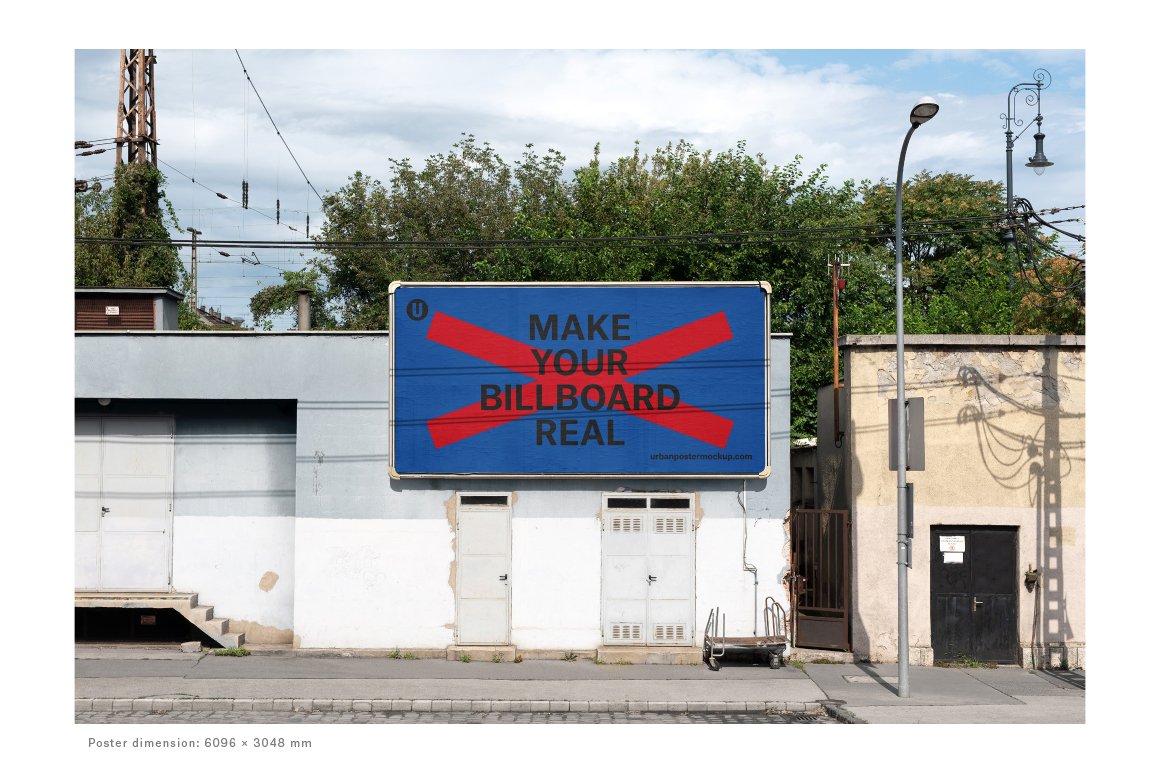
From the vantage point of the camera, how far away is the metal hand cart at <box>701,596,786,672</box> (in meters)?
16.8

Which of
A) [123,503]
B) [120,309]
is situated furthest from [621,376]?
[120,309]

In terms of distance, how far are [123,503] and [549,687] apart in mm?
8214

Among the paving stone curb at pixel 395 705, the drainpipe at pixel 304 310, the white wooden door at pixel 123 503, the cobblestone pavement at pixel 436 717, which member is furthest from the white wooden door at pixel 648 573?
the white wooden door at pixel 123 503

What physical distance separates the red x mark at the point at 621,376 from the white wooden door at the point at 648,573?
129cm

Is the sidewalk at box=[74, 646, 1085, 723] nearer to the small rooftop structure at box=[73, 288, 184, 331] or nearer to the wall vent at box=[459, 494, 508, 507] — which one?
the wall vent at box=[459, 494, 508, 507]

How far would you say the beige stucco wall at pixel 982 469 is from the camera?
17.3 meters

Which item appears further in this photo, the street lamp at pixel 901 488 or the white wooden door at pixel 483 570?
the white wooden door at pixel 483 570

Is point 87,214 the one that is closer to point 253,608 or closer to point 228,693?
point 253,608

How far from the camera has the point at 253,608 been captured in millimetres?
18125

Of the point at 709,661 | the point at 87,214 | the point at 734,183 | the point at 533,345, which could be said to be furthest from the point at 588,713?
the point at 87,214

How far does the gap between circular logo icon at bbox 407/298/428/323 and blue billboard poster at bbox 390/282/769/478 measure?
7 cm

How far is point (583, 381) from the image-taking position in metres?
17.4

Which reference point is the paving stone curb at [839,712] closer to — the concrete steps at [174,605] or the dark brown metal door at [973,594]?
the dark brown metal door at [973,594]

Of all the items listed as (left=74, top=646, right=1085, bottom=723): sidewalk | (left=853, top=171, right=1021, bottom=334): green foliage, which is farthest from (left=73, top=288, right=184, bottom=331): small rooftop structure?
(left=853, top=171, right=1021, bottom=334): green foliage
